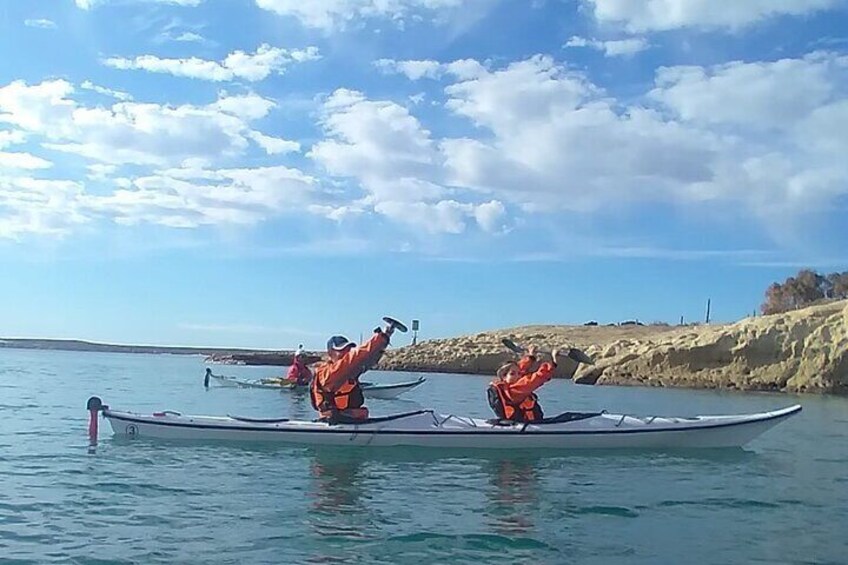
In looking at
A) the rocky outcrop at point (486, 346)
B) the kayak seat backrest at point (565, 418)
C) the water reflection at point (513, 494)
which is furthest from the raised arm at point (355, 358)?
the rocky outcrop at point (486, 346)

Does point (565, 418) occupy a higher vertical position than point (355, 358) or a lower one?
lower

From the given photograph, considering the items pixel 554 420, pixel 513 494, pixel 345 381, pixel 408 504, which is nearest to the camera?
pixel 408 504

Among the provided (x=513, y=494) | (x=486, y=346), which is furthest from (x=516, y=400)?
(x=486, y=346)

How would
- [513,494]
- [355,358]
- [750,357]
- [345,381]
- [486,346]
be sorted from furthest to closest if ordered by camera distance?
[486,346]
[750,357]
[345,381]
[355,358]
[513,494]

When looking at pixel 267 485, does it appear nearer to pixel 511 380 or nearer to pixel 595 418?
pixel 511 380

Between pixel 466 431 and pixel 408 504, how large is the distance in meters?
4.85

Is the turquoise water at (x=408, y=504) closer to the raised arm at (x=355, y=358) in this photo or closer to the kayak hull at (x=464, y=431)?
the kayak hull at (x=464, y=431)

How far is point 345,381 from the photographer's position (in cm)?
1616

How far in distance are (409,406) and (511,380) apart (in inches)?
539

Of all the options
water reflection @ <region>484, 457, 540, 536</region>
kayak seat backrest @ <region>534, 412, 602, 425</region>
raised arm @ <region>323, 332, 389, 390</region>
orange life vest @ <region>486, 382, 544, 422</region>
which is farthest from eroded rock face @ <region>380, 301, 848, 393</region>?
raised arm @ <region>323, 332, 389, 390</region>

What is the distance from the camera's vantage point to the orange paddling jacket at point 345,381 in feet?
A: 49.7

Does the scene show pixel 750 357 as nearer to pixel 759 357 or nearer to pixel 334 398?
pixel 759 357

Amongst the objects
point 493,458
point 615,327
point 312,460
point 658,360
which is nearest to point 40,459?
point 312,460

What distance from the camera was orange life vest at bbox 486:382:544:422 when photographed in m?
17.3
